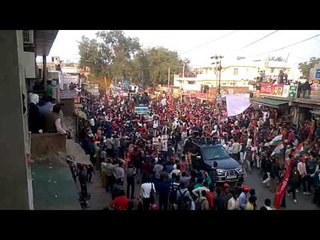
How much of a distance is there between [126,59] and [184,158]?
33144mm

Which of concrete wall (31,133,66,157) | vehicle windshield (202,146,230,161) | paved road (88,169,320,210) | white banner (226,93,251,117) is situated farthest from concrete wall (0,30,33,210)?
white banner (226,93,251,117)

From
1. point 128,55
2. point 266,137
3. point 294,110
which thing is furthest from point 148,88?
point 266,137

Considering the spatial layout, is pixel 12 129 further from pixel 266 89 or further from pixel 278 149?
pixel 266 89

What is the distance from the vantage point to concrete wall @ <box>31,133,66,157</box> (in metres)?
7.03

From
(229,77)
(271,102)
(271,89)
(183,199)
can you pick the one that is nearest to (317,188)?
(183,199)

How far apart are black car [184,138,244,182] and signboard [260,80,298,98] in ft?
26.3

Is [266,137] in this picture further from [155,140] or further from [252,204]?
[252,204]

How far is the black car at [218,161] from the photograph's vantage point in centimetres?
1054

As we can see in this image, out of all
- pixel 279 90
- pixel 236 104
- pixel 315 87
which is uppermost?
pixel 315 87

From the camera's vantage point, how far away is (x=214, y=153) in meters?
11.5

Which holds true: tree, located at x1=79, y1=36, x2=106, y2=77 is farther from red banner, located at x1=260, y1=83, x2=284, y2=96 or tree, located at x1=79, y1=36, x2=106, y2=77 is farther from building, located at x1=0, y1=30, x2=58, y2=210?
building, located at x1=0, y1=30, x2=58, y2=210

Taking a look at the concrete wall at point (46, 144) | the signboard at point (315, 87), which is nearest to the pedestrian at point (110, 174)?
the concrete wall at point (46, 144)
